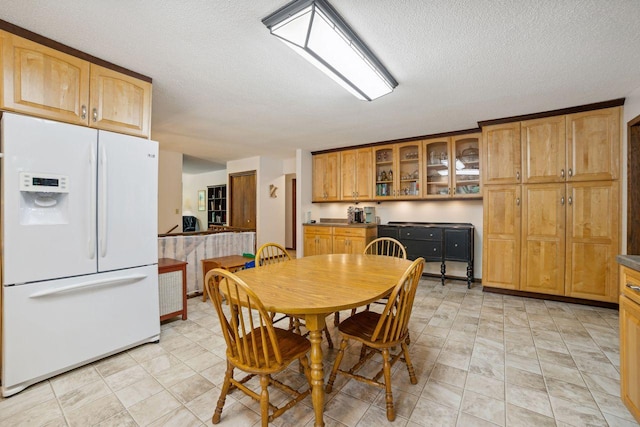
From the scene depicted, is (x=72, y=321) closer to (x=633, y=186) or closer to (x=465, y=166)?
(x=465, y=166)

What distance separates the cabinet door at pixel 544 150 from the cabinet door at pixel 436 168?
3.33 ft

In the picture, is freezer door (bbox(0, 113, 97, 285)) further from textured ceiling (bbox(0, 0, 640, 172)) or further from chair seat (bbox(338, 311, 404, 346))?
chair seat (bbox(338, 311, 404, 346))

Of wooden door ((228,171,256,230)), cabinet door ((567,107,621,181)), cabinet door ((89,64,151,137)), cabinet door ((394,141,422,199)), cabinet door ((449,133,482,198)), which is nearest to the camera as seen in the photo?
cabinet door ((89,64,151,137))

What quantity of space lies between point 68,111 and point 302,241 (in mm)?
4060

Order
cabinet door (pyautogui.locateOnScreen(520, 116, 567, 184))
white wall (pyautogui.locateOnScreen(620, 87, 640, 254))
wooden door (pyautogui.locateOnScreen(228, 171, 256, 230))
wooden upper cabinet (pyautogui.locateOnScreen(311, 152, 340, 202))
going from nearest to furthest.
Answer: white wall (pyautogui.locateOnScreen(620, 87, 640, 254)), cabinet door (pyautogui.locateOnScreen(520, 116, 567, 184)), wooden upper cabinet (pyautogui.locateOnScreen(311, 152, 340, 202)), wooden door (pyautogui.locateOnScreen(228, 171, 256, 230))

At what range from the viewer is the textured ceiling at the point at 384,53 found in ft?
5.40

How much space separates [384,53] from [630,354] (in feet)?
7.68

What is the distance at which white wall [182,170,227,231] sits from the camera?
8.48 meters

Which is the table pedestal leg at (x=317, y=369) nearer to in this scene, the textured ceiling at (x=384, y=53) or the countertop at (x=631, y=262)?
the countertop at (x=631, y=262)

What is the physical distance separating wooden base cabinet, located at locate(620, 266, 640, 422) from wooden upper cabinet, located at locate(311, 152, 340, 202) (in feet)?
13.5

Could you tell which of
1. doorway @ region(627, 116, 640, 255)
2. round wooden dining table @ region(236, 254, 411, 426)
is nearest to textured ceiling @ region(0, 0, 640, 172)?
doorway @ region(627, 116, 640, 255)

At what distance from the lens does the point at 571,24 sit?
176cm

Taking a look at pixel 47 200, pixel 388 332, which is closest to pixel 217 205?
pixel 47 200

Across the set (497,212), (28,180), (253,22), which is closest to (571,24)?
(253,22)
